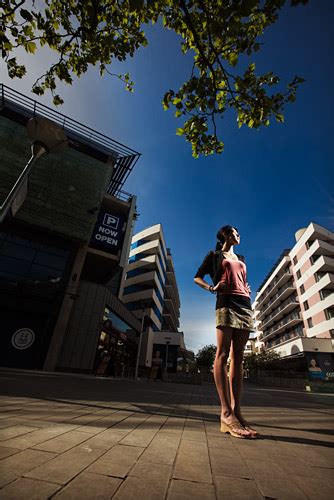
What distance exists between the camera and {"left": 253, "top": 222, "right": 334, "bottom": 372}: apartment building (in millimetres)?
32281

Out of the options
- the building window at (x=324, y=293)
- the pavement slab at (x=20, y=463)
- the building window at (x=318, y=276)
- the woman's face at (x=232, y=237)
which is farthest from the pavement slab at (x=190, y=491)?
the building window at (x=318, y=276)

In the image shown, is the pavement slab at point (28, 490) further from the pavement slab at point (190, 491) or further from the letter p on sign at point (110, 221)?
the letter p on sign at point (110, 221)

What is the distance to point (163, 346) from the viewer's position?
34188 millimetres

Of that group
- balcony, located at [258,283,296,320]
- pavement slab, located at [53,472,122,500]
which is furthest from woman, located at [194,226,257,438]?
balcony, located at [258,283,296,320]

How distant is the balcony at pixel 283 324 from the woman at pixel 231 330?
43.9 metres

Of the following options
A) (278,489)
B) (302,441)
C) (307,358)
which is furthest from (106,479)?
(307,358)

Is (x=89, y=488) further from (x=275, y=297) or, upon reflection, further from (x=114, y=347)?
(x=275, y=297)

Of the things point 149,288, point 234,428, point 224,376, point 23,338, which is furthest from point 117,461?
point 149,288

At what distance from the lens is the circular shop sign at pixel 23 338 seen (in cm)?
1370

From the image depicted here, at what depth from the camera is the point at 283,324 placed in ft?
154

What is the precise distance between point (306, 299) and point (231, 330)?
4269cm

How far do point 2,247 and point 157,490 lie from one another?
54.8 feet

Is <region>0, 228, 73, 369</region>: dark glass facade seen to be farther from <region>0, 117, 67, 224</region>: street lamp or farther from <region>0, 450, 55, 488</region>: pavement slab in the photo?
<region>0, 450, 55, 488</region>: pavement slab

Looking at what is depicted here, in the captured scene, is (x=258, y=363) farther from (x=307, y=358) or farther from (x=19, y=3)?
(x=19, y=3)
